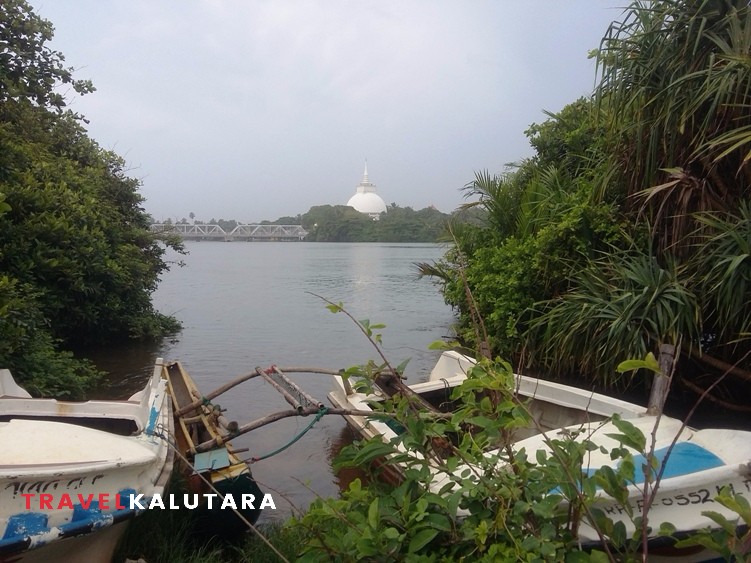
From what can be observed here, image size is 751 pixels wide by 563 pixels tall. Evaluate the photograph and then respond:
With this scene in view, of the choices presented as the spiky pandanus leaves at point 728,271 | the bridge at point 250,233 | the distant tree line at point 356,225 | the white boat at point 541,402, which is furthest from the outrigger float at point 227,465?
the bridge at point 250,233

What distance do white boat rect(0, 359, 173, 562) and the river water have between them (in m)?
0.96

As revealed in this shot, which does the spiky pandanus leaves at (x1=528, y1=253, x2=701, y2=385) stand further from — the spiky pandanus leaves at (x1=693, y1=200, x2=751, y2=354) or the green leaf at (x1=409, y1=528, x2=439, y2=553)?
the green leaf at (x1=409, y1=528, x2=439, y2=553)

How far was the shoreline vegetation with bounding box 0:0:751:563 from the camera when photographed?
2.62 m

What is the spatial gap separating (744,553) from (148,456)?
3070mm

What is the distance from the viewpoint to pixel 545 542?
95.1 inches

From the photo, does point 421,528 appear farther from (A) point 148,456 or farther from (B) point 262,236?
(B) point 262,236

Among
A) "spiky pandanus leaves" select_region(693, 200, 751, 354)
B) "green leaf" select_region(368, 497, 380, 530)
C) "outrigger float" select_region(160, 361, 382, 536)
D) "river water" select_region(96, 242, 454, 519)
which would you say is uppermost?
"spiky pandanus leaves" select_region(693, 200, 751, 354)

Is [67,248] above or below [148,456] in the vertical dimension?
above

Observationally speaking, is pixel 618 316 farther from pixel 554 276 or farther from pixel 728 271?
pixel 554 276

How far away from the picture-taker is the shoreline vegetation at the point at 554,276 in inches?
103

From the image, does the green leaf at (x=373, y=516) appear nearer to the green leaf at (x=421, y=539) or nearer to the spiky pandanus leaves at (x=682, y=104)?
the green leaf at (x=421, y=539)

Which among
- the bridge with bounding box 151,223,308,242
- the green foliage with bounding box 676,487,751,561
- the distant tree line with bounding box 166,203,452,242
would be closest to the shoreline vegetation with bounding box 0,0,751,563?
the green foliage with bounding box 676,487,751,561

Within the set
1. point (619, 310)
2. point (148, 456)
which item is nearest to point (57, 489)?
point (148, 456)

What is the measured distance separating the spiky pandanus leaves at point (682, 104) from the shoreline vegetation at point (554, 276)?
21 mm
